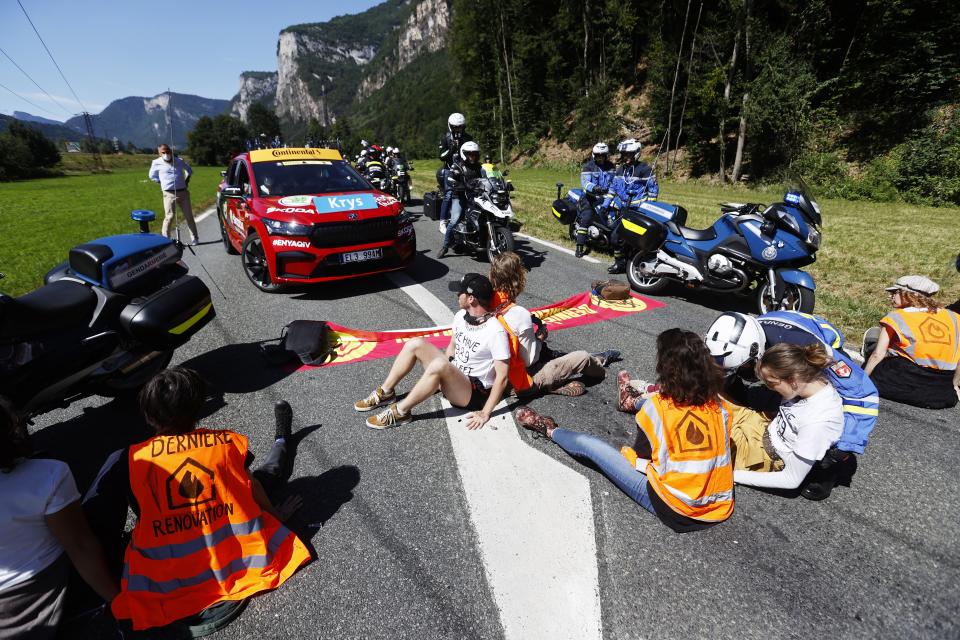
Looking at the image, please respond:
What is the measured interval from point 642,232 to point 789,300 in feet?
6.45

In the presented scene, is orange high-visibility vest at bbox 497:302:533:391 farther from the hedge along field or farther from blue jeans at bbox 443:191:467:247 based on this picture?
the hedge along field

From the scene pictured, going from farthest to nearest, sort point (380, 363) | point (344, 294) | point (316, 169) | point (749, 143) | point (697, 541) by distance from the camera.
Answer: point (749, 143) → point (316, 169) → point (344, 294) → point (380, 363) → point (697, 541)

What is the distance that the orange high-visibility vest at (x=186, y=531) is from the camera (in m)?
2.03

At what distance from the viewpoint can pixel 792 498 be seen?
9.39 feet

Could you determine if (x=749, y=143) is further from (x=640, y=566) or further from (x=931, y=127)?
(x=640, y=566)

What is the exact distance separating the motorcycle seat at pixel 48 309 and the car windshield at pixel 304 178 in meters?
3.65

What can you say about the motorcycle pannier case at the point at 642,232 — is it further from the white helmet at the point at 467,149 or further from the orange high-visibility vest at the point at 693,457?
the orange high-visibility vest at the point at 693,457

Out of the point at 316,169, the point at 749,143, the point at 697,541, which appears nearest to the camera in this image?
the point at 697,541

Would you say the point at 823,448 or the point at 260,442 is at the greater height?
the point at 823,448

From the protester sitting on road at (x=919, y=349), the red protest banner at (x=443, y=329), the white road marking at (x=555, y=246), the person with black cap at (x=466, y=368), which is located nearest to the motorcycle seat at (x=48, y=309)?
the red protest banner at (x=443, y=329)

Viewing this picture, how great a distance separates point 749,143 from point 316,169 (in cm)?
2113

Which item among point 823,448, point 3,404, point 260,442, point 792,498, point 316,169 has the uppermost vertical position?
point 316,169

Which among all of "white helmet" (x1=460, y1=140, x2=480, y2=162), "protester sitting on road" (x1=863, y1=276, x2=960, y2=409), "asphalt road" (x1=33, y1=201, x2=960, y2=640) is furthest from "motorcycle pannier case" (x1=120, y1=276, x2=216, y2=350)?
"protester sitting on road" (x1=863, y1=276, x2=960, y2=409)

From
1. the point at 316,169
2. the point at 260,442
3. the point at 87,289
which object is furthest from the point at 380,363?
the point at 316,169
